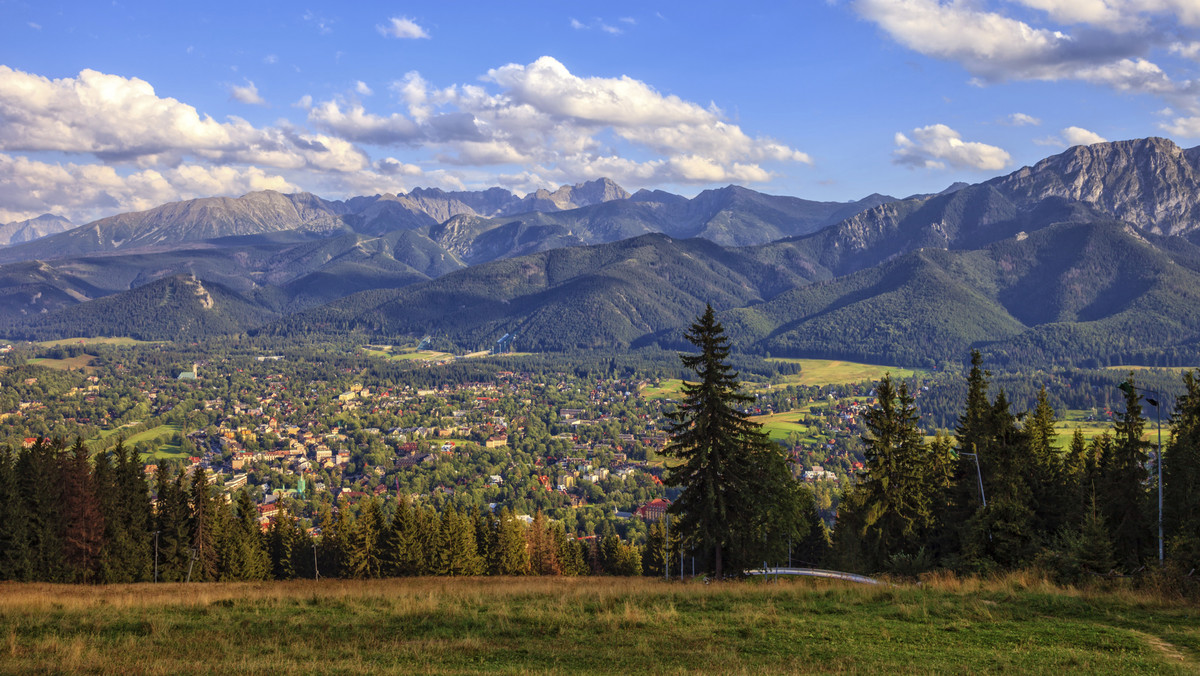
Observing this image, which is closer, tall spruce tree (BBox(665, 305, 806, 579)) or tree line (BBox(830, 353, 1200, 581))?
tree line (BBox(830, 353, 1200, 581))

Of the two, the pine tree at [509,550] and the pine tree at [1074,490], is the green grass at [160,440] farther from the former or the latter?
the pine tree at [1074,490]

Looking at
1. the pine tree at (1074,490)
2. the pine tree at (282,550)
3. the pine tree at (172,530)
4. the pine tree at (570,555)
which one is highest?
the pine tree at (1074,490)

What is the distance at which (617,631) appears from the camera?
16.8 meters

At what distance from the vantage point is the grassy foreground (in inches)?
547

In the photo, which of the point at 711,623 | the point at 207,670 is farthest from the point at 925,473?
the point at 207,670

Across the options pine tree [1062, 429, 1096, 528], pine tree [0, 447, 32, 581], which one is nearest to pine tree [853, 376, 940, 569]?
pine tree [1062, 429, 1096, 528]

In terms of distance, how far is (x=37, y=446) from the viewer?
161 ft

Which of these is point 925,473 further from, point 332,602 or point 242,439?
point 242,439

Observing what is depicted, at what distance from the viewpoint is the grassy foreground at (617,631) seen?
45.6 ft

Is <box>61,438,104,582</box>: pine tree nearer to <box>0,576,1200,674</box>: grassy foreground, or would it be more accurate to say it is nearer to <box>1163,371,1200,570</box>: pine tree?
<box>0,576,1200,674</box>: grassy foreground

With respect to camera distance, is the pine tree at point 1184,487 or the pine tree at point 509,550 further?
the pine tree at point 509,550

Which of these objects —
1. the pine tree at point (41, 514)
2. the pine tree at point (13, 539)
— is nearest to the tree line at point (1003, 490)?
the pine tree at point (13, 539)

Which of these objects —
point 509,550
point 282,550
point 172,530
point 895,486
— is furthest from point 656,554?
point 172,530

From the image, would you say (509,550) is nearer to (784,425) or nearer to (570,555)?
(570,555)
